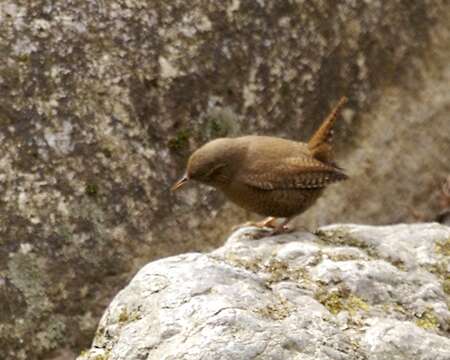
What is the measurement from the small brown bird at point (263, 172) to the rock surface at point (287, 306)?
0.71 m

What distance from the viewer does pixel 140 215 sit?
5414 mm

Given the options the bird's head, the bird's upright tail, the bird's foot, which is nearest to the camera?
the bird's foot

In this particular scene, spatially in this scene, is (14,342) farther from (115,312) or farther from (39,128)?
(115,312)

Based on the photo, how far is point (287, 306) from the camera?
3.60 metres

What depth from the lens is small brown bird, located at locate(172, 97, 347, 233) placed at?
4984 millimetres

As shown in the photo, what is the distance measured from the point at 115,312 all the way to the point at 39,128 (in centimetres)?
180

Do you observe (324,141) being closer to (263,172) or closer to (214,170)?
(263,172)

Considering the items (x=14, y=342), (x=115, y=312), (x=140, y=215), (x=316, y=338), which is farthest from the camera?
(x=140, y=215)

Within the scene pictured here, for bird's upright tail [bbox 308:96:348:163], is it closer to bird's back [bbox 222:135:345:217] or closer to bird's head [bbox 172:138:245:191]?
bird's back [bbox 222:135:345:217]

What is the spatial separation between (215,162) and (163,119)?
0.73m

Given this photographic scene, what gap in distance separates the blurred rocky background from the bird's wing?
0.69 metres

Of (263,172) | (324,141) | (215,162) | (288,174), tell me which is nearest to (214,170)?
(215,162)

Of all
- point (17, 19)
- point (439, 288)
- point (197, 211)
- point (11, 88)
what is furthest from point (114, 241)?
point (439, 288)

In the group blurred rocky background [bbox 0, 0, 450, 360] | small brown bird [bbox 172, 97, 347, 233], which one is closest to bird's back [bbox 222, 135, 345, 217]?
small brown bird [bbox 172, 97, 347, 233]
